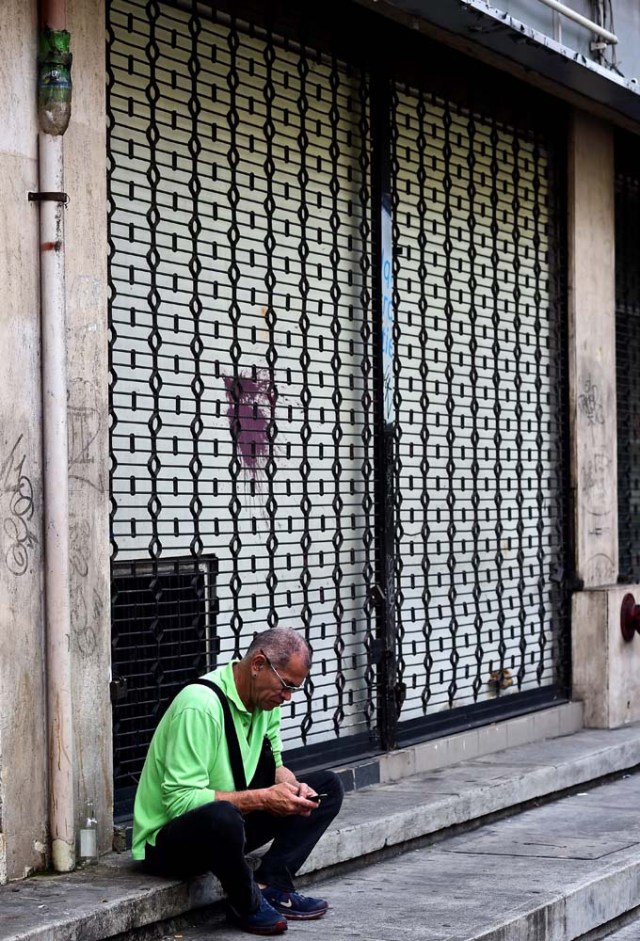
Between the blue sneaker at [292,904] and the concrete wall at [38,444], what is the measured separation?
73cm

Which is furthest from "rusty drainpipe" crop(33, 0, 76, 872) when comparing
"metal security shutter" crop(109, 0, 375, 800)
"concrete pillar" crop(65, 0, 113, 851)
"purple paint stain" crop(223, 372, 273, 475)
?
"purple paint stain" crop(223, 372, 273, 475)

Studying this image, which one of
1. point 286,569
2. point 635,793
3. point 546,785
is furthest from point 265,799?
point 635,793

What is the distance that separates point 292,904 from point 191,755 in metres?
0.83

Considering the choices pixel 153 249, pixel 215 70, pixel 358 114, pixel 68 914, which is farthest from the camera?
pixel 358 114

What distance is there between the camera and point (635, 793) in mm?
8453

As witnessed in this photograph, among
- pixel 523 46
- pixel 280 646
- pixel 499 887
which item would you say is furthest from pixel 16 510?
pixel 523 46

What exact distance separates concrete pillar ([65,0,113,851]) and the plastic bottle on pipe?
0.05m

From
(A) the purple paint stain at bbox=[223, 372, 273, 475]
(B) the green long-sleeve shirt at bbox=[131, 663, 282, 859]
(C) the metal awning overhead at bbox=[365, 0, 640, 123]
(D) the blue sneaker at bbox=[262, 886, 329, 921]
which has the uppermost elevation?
(C) the metal awning overhead at bbox=[365, 0, 640, 123]

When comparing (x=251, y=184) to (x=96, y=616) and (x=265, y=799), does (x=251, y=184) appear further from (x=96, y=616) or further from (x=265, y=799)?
(x=265, y=799)

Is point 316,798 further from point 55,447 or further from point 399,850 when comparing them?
point 55,447

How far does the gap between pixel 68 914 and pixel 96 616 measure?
4.08ft

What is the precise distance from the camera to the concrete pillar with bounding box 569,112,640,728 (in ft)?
31.8

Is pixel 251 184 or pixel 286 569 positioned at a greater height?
pixel 251 184

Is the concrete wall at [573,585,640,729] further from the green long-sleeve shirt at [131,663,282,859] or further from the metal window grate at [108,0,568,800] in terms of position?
the green long-sleeve shirt at [131,663,282,859]
